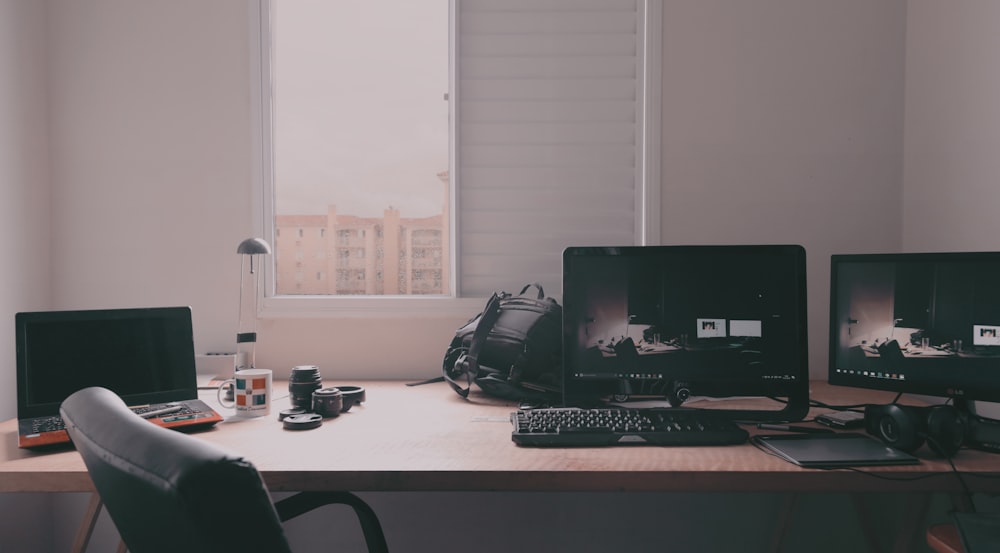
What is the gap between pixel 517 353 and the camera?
5.72 ft

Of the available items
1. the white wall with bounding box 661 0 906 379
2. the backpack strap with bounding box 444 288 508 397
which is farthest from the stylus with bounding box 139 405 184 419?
the white wall with bounding box 661 0 906 379

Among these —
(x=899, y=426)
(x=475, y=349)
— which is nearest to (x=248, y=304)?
(x=475, y=349)

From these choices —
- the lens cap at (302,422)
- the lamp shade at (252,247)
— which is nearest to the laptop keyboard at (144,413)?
the lens cap at (302,422)

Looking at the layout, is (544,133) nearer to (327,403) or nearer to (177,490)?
(327,403)

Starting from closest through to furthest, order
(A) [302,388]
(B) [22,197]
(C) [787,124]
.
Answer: (A) [302,388] < (B) [22,197] < (C) [787,124]

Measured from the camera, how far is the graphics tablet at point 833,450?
3.94 ft

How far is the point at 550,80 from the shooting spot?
6.88ft

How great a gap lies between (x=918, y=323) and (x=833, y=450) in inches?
16.5

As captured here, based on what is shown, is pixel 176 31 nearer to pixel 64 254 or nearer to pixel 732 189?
pixel 64 254

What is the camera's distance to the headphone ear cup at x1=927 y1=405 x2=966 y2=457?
1.23 metres

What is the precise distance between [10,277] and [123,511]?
169cm

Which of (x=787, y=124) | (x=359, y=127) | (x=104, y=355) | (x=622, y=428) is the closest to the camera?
(x=622, y=428)

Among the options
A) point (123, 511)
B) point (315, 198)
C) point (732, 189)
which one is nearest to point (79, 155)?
point (315, 198)

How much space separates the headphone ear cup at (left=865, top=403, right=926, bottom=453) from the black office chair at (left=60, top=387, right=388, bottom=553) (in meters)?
1.28
